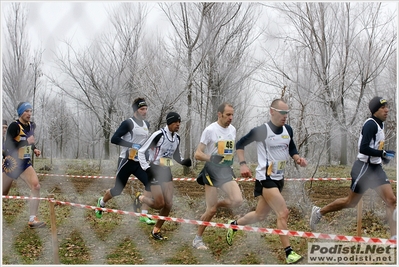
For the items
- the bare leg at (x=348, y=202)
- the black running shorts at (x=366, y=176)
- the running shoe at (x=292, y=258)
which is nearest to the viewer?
→ the running shoe at (x=292, y=258)

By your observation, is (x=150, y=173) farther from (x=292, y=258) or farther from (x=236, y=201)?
(x=292, y=258)

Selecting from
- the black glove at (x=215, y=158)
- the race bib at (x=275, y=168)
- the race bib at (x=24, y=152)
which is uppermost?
the race bib at (x=24, y=152)

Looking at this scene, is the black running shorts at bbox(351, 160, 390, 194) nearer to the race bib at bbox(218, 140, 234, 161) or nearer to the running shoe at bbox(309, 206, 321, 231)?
the running shoe at bbox(309, 206, 321, 231)

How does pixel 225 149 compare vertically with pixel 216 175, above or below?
above

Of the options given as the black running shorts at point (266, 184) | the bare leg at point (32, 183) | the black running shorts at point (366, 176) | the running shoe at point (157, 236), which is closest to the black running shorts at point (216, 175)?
the black running shorts at point (266, 184)

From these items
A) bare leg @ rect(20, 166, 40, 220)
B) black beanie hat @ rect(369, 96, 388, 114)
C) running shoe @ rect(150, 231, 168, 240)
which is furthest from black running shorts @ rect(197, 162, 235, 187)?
bare leg @ rect(20, 166, 40, 220)

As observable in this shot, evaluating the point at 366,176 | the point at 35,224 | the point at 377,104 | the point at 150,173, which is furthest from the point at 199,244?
the point at 377,104

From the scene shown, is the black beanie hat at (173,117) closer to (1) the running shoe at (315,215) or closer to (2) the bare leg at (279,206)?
(2) the bare leg at (279,206)

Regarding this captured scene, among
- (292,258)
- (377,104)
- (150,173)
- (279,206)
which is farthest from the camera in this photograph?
(150,173)

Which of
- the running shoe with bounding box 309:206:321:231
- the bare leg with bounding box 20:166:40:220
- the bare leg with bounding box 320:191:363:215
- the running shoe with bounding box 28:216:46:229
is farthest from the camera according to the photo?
the running shoe with bounding box 28:216:46:229

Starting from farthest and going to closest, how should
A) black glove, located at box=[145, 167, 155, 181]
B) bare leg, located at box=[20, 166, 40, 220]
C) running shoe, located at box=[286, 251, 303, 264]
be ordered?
bare leg, located at box=[20, 166, 40, 220]
black glove, located at box=[145, 167, 155, 181]
running shoe, located at box=[286, 251, 303, 264]

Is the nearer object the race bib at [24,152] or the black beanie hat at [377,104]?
the black beanie hat at [377,104]

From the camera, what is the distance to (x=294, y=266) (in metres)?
3.93

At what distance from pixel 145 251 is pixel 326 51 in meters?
8.27
